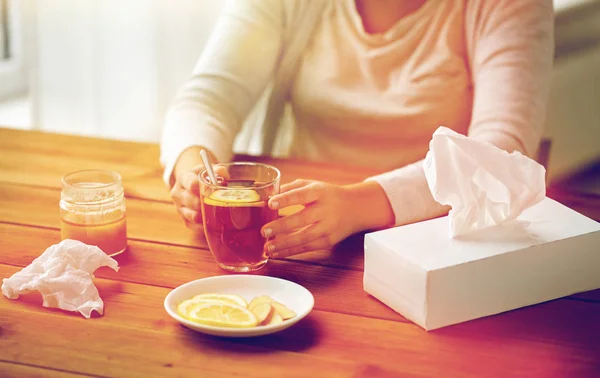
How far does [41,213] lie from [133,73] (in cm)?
139

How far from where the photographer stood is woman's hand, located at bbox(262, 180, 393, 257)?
1.02m

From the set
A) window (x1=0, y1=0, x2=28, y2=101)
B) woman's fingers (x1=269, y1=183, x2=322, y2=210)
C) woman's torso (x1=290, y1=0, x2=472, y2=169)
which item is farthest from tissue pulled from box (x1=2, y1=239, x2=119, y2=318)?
window (x1=0, y1=0, x2=28, y2=101)

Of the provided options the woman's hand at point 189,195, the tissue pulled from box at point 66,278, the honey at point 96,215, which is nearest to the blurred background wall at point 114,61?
the woman's hand at point 189,195

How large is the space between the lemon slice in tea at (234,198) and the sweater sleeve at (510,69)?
288 mm

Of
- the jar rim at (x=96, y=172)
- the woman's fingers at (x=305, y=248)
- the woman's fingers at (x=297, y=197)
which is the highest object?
the woman's fingers at (x=297, y=197)

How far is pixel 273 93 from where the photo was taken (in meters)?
1.68

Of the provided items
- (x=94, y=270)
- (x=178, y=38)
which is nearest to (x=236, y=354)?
(x=94, y=270)

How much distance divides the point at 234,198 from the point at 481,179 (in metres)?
0.32

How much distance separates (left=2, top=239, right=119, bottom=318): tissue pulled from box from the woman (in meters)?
0.30

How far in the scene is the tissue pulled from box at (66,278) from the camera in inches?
35.5

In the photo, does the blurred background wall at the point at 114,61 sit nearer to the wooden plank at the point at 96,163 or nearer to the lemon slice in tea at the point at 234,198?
the wooden plank at the point at 96,163

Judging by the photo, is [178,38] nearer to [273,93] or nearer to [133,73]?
[133,73]

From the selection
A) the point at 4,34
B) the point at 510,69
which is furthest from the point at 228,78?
the point at 4,34

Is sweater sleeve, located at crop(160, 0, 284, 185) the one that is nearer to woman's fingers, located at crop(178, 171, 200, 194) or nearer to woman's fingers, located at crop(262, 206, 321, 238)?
woman's fingers, located at crop(178, 171, 200, 194)
